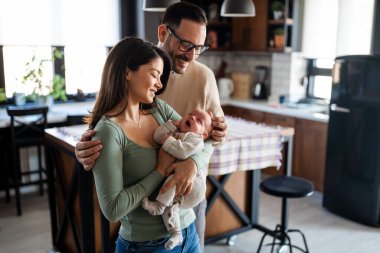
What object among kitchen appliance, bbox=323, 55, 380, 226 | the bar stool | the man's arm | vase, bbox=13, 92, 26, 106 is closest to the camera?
the man's arm

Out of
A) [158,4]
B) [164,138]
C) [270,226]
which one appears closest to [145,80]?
[164,138]

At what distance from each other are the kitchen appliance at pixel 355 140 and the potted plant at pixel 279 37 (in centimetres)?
120

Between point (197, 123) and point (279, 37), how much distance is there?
3.66m

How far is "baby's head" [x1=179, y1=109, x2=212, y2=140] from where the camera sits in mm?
1369

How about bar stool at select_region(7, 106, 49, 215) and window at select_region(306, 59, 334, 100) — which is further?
window at select_region(306, 59, 334, 100)

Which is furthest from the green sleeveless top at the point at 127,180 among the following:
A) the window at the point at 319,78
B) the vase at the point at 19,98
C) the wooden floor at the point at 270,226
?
the window at the point at 319,78

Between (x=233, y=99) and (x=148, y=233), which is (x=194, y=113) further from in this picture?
(x=233, y=99)

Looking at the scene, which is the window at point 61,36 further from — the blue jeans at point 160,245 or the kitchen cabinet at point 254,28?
the blue jeans at point 160,245

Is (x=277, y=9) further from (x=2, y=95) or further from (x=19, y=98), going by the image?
(x=2, y=95)

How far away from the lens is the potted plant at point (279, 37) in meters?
4.73

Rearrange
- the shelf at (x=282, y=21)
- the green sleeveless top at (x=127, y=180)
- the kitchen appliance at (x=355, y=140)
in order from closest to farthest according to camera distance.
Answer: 1. the green sleeveless top at (x=127, y=180)
2. the kitchen appliance at (x=355, y=140)
3. the shelf at (x=282, y=21)

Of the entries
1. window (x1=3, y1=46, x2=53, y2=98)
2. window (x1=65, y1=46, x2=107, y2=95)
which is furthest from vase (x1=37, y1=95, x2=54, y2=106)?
window (x1=65, y1=46, x2=107, y2=95)

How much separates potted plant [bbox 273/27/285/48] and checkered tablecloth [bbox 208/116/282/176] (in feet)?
6.76

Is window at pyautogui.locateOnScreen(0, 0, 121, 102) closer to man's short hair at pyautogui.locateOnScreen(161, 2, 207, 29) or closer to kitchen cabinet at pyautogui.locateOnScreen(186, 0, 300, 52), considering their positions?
kitchen cabinet at pyautogui.locateOnScreen(186, 0, 300, 52)
